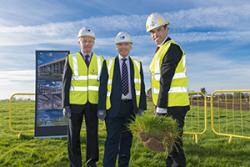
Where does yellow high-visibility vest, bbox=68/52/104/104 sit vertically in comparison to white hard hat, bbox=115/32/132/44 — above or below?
below

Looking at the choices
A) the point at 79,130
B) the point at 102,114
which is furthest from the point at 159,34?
the point at 79,130

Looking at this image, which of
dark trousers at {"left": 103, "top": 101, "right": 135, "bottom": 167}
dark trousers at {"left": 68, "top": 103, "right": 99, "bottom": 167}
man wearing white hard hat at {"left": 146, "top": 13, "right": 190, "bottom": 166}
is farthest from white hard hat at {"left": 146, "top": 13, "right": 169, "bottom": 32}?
dark trousers at {"left": 68, "top": 103, "right": 99, "bottom": 167}

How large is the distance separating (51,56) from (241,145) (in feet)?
17.7

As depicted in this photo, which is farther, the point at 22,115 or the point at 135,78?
the point at 22,115

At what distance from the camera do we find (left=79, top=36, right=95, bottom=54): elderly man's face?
5820mm

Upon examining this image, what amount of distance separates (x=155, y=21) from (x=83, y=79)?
1911mm

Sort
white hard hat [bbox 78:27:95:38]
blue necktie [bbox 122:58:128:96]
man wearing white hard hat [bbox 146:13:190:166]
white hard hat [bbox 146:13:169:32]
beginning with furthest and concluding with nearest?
white hard hat [bbox 78:27:95:38], blue necktie [bbox 122:58:128:96], white hard hat [bbox 146:13:169:32], man wearing white hard hat [bbox 146:13:190:166]

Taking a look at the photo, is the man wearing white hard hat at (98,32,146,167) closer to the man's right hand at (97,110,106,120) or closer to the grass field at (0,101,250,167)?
the man's right hand at (97,110,106,120)

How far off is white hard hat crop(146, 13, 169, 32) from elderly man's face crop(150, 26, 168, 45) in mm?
60

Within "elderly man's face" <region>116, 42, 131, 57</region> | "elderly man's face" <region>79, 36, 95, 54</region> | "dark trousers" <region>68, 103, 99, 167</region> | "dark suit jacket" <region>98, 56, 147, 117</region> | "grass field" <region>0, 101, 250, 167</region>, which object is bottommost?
"grass field" <region>0, 101, 250, 167</region>

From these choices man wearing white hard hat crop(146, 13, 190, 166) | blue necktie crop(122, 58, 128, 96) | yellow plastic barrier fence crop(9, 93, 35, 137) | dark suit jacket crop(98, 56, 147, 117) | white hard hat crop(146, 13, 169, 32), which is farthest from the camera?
yellow plastic barrier fence crop(9, 93, 35, 137)

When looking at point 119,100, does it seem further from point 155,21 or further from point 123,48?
point 155,21

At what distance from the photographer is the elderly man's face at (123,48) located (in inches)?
214

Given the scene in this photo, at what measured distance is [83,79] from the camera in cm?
591
